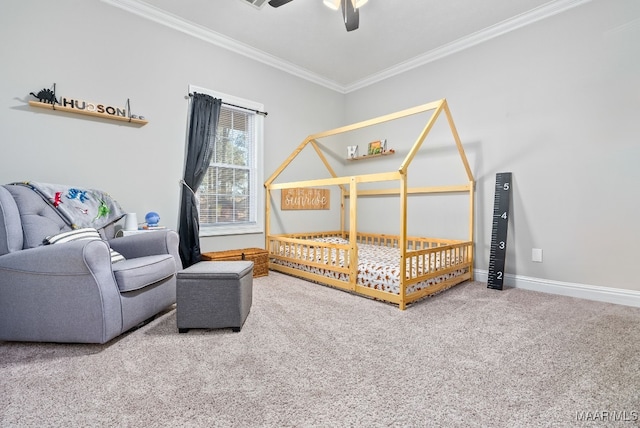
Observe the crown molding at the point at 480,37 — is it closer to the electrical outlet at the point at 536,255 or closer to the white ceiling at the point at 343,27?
the white ceiling at the point at 343,27

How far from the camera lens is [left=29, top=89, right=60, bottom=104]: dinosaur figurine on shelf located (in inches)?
94.0

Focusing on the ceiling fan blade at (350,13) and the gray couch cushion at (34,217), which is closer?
the gray couch cushion at (34,217)

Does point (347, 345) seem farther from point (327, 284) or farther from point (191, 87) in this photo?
point (191, 87)

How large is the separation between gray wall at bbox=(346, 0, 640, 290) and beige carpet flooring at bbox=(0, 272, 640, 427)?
2.29ft

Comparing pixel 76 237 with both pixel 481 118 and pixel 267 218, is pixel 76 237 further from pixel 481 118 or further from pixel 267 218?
pixel 481 118

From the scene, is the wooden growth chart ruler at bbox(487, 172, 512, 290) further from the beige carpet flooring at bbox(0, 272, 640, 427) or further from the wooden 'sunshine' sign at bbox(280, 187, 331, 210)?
the wooden 'sunshine' sign at bbox(280, 187, 331, 210)

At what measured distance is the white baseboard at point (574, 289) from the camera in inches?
97.5

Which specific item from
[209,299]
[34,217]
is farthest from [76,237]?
[209,299]

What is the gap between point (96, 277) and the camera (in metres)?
1.68

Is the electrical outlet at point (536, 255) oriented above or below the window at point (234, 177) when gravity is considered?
below

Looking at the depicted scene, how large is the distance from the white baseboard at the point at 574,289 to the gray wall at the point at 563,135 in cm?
4

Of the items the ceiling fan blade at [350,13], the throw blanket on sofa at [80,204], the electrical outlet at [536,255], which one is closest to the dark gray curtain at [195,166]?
the throw blanket on sofa at [80,204]

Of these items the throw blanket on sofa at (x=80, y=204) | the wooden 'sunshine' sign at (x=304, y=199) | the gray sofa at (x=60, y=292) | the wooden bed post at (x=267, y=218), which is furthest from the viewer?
the wooden 'sunshine' sign at (x=304, y=199)
